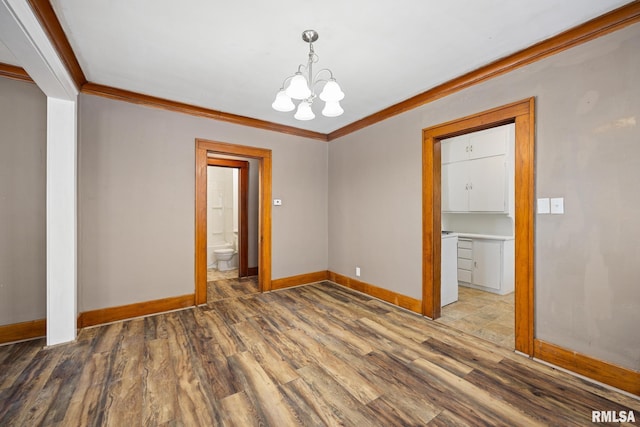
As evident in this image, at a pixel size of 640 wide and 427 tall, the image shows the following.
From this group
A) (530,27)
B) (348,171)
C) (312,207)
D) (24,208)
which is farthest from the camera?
(312,207)

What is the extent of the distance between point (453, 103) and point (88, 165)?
3956mm

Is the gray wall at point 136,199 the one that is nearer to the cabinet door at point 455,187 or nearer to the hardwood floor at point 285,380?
the hardwood floor at point 285,380

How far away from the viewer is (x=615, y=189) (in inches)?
72.9

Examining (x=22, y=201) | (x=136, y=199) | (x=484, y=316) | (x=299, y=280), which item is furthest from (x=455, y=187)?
(x=22, y=201)

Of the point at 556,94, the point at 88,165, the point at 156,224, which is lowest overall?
the point at 156,224

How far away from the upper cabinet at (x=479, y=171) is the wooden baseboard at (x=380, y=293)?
228 cm

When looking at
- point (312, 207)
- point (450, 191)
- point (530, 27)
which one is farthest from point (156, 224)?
point (450, 191)

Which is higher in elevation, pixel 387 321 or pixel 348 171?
pixel 348 171

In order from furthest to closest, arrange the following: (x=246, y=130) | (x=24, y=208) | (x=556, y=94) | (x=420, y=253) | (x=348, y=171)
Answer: (x=348, y=171)
(x=246, y=130)
(x=420, y=253)
(x=24, y=208)
(x=556, y=94)

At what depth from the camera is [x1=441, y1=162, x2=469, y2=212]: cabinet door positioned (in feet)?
15.5

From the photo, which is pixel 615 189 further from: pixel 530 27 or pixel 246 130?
pixel 246 130

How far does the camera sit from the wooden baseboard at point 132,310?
2850 mm

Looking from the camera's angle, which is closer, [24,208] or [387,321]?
[24,208]

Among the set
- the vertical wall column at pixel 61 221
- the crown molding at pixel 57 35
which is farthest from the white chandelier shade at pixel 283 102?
the vertical wall column at pixel 61 221
